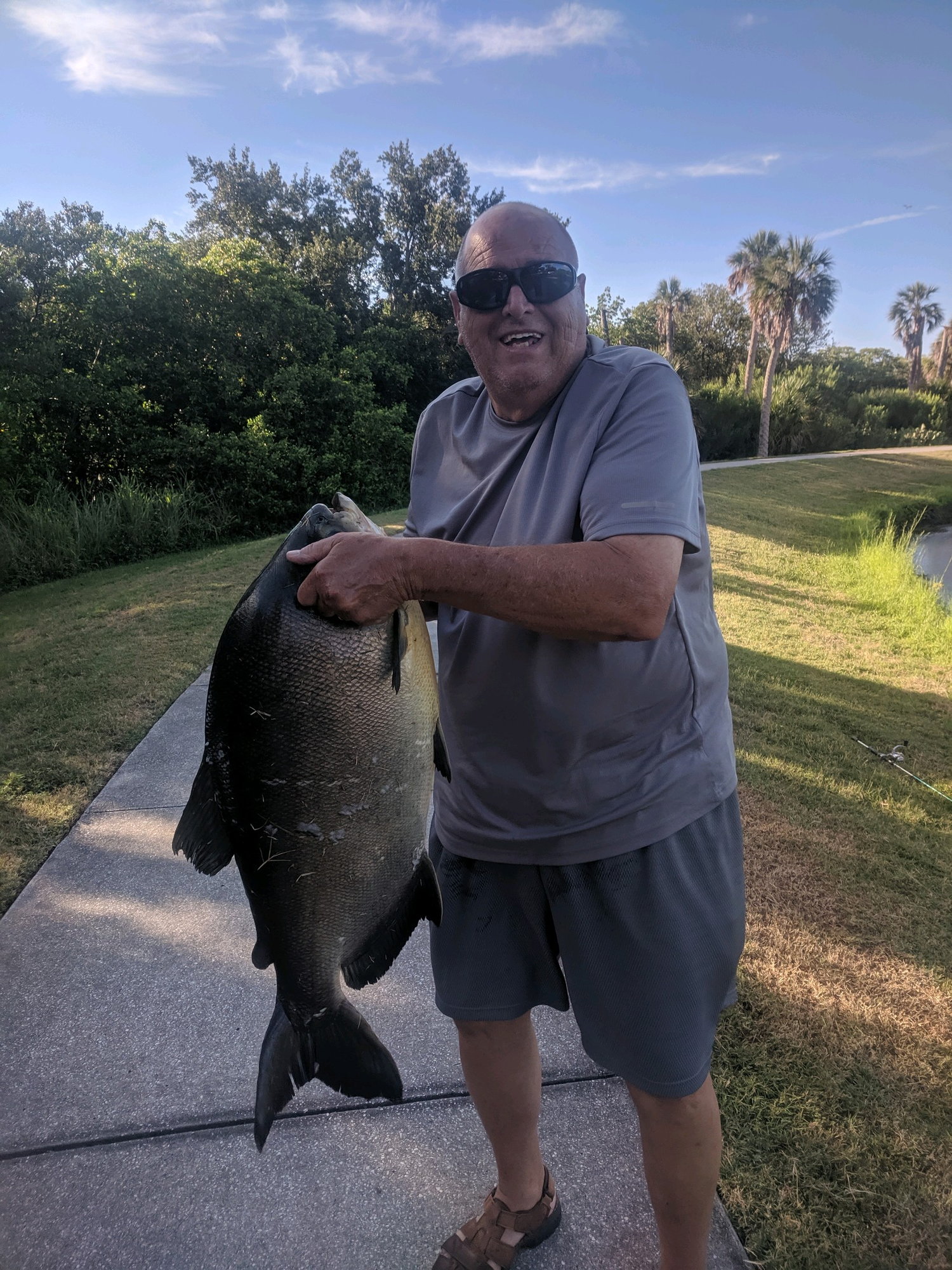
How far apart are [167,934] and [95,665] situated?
13.4 feet

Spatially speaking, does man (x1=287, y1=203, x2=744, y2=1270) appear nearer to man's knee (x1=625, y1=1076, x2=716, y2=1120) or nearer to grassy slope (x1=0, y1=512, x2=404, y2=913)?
man's knee (x1=625, y1=1076, x2=716, y2=1120)

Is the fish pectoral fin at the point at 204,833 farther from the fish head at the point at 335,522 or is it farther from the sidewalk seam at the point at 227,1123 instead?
the sidewalk seam at the point at 227,1123

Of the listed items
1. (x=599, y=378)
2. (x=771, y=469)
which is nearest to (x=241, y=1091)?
(x=599, y=378)

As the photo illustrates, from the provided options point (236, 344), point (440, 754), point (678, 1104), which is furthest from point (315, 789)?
point (236, 344)

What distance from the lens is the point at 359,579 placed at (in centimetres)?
132

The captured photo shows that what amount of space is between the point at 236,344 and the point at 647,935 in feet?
68.9

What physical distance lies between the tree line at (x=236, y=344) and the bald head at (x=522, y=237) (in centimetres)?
1282

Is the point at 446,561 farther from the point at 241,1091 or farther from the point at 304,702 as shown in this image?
the point at 241,1091

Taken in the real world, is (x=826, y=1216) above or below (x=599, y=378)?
below

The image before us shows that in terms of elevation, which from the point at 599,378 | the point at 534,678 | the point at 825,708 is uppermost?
the point at 599,378

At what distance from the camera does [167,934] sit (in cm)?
310

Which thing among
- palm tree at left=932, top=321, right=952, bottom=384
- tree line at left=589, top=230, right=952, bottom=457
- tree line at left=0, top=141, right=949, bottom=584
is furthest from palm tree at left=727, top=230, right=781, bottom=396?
palm tree at left=932, top=321, right=952, bottom=384

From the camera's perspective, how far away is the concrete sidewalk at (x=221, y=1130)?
195 cm

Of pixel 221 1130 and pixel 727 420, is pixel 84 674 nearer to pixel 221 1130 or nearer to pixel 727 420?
pixel 221 1130
